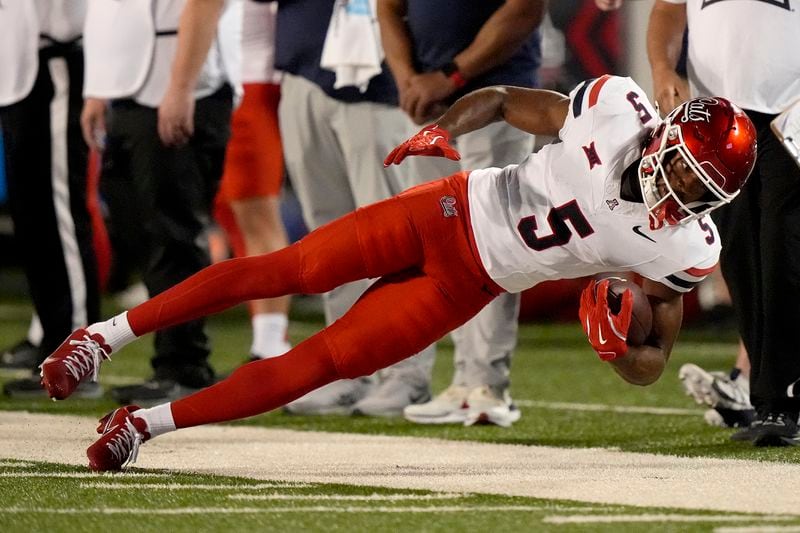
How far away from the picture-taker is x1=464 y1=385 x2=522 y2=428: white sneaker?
4.82 metres

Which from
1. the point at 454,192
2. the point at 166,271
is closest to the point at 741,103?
the point at 454,192

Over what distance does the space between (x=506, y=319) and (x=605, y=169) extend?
1325mm

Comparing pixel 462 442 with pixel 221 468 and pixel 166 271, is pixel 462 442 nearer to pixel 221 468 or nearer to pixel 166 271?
pixel 221 468

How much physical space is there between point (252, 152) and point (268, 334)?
755 millimetres

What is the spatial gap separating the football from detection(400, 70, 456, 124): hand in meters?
1.31

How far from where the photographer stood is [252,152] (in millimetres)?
6039

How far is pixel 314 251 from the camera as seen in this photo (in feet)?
12.5

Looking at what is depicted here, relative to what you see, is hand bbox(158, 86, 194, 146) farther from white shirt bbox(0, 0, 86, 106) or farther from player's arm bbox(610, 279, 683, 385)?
player's arm bbox(610, 279, 683, 385)

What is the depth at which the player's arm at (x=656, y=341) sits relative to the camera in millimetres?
3738

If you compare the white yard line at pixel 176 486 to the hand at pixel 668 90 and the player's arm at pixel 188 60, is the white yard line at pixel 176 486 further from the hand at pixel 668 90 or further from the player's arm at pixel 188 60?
the player's arm at pixel 188 60

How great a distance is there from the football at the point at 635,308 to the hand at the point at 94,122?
2.47 m

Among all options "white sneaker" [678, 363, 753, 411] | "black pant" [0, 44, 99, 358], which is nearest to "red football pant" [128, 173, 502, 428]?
"white sneaker" [678, 363, 753, 411]

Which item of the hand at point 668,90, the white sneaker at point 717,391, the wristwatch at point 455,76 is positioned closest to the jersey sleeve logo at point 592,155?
the hand at point 668,90

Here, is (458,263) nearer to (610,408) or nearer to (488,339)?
(488,339)
